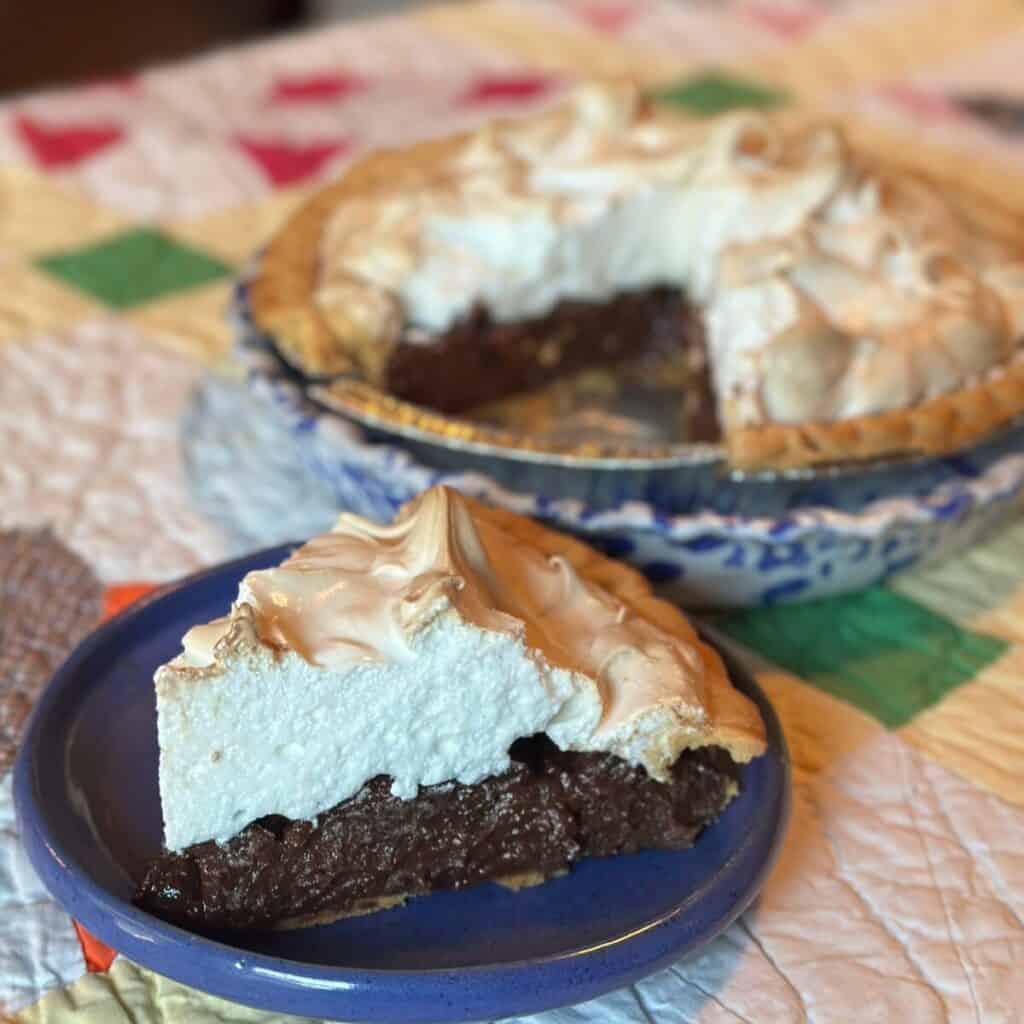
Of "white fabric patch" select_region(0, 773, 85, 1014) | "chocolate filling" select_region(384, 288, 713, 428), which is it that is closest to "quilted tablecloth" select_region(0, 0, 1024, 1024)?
"white fabric patch" select_region(0, 773, 85, 1014)

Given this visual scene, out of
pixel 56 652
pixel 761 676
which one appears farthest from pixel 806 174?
pixel 56 652

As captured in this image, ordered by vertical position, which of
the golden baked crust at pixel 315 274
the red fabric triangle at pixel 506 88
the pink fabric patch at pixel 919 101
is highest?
the golden baked crust at pixel 315 274

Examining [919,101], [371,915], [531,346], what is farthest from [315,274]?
[919,101]

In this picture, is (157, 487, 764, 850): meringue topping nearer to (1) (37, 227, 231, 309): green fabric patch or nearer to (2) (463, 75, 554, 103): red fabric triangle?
(1) (37, 227, 231, 309): green fabric patch

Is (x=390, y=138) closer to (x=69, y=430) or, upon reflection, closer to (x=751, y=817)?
(x=69, y=430)

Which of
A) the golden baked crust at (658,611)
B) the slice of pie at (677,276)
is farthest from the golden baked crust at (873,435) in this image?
the golden baked crust at (658,611)

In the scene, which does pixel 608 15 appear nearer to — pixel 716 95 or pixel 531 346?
pixel 716 95

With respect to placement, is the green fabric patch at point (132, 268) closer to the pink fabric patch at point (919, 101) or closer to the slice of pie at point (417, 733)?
the slice of pie at point (417, 733)
